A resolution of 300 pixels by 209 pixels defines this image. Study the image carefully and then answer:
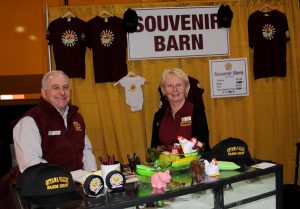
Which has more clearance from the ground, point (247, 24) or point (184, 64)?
point (247, 24)

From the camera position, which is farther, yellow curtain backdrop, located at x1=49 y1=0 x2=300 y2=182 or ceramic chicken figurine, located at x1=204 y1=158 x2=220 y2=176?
yellow curtain backdrop, located at x1=49 y1=0 x2=300 y2=182

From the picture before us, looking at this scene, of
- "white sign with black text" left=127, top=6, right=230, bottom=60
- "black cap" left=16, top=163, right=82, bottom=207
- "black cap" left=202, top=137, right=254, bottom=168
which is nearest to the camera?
"black cap" left=16, top=163, right=82, bottom=207

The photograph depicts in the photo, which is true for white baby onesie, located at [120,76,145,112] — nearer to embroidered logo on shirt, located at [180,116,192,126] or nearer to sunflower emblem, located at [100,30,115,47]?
sunflower emblem, located at [100,30,115,47]

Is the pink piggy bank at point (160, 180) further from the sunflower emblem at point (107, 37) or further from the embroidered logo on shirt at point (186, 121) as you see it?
the sunflower emblem at point (107, 37)

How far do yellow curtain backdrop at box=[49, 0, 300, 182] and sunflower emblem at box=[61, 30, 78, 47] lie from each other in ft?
0.74

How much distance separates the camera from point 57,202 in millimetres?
1375

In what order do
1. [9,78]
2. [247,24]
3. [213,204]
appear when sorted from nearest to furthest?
[213,204]
[9,78]
[247,24]

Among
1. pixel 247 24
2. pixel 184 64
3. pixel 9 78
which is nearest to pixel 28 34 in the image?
pixel 9 78

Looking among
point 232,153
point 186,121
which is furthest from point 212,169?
point 186,121

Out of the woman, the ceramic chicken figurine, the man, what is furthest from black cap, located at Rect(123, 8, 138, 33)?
the ceramic chicken figurine

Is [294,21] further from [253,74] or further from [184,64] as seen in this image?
[184,64]

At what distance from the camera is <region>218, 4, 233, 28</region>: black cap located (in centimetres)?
427

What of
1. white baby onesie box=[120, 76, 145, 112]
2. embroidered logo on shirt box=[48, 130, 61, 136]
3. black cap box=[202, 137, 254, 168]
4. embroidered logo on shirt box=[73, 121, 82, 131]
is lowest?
black cap box=[202, 137, 254, 168]

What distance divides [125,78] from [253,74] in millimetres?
1694
